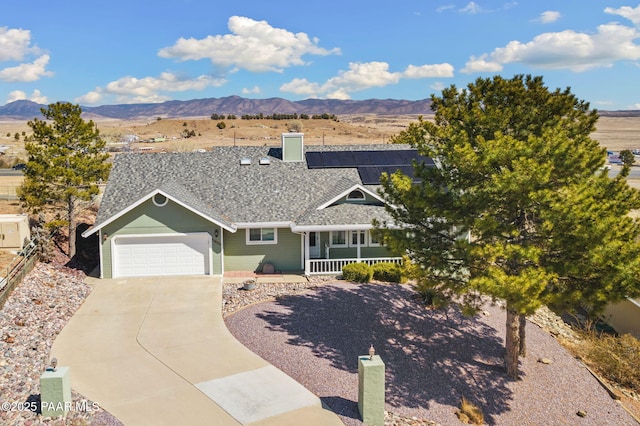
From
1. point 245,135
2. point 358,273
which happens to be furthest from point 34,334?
point 245,135

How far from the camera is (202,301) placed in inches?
792

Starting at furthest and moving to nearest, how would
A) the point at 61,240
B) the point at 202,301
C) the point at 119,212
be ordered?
the point at 61,240
the point at 119,212
the point at 202,301

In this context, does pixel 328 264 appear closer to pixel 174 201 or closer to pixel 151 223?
pixel 174 201

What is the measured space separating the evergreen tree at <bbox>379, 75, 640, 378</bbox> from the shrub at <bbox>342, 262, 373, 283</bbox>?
24.7 feet

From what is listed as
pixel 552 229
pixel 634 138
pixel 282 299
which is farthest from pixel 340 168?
pixel 634 138

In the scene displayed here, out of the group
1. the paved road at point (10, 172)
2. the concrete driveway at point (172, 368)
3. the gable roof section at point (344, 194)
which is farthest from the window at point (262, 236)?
the paved road at point (10, 172)

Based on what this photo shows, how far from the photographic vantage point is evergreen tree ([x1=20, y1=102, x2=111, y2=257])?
893 inches

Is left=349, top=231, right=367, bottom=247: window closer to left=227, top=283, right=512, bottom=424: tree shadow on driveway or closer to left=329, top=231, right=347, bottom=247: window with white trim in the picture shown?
left=329, top=231, right=347, bottom=247: window with white trim

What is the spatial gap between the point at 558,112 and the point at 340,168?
14.2 metres

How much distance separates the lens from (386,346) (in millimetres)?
16516

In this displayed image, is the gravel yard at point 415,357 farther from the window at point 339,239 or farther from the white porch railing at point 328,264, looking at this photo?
the window at point 339,239

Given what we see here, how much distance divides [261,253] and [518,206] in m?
13.6

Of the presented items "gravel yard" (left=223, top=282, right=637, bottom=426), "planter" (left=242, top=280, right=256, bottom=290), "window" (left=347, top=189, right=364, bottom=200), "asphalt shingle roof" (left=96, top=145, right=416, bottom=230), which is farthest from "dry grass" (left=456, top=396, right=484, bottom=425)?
"window" (left=347, top=189, right=364, bottom=200)

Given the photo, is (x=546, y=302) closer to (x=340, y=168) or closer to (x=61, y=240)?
(x=340, y=168)
